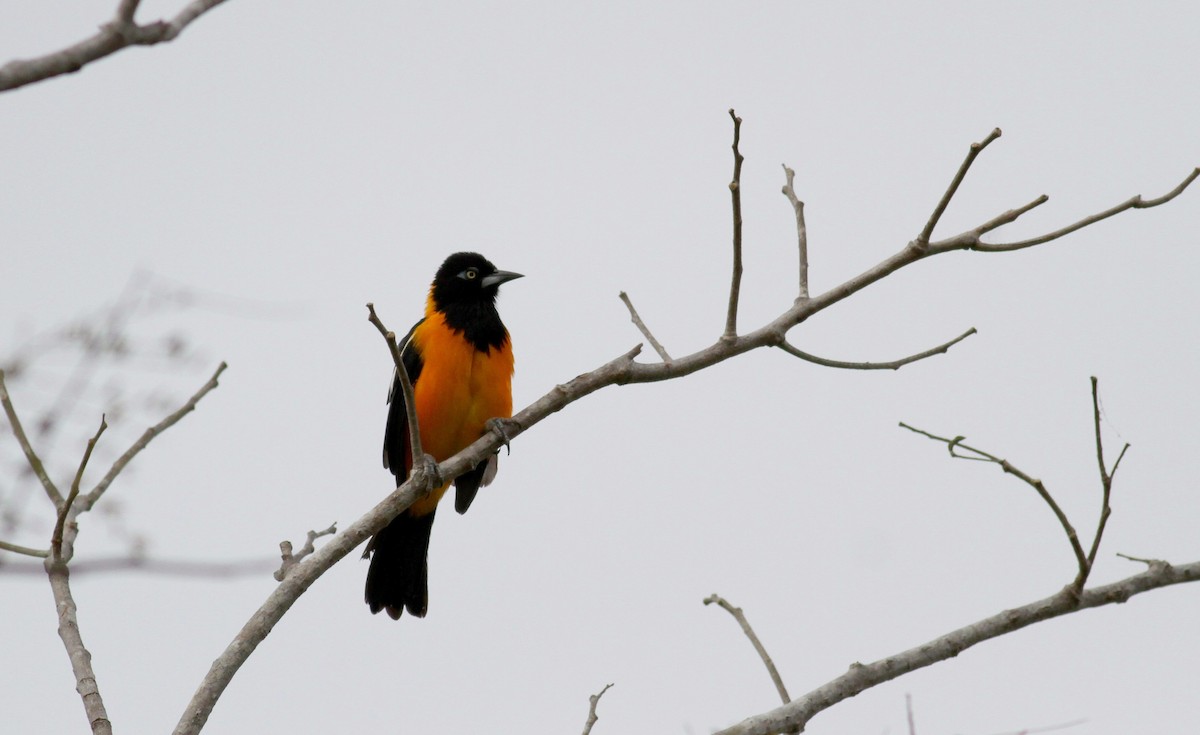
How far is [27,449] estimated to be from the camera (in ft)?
10.5

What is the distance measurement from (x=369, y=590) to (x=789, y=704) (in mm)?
3355

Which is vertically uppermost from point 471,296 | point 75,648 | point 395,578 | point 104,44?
point 471,296

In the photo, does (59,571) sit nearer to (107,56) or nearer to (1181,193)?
(107,56)

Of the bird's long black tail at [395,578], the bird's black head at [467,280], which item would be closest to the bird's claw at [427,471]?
the bird's long black tail at [395,578]

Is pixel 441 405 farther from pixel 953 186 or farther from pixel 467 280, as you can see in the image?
pixel 953 186

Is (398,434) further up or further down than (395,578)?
further up

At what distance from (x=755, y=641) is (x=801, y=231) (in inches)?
48.0

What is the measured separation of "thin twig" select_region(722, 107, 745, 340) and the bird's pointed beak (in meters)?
2.93

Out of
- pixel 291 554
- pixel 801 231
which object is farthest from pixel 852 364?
pixel 291 554

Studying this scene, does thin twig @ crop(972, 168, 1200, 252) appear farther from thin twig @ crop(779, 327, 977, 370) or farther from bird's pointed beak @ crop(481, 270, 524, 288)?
bird's pointed beak @ crop(481, 270, 524, 288)

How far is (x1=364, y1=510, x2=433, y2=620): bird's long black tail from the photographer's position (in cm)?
586

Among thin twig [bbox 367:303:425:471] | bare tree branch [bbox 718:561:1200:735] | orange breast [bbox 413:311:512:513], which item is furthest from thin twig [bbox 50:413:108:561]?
orange breast [bbox 413:311:512:513]

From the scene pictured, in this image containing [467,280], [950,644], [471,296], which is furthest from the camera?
[467,280]

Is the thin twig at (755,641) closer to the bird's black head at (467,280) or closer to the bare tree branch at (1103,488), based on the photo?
the bare tree branch at (1103,488)
